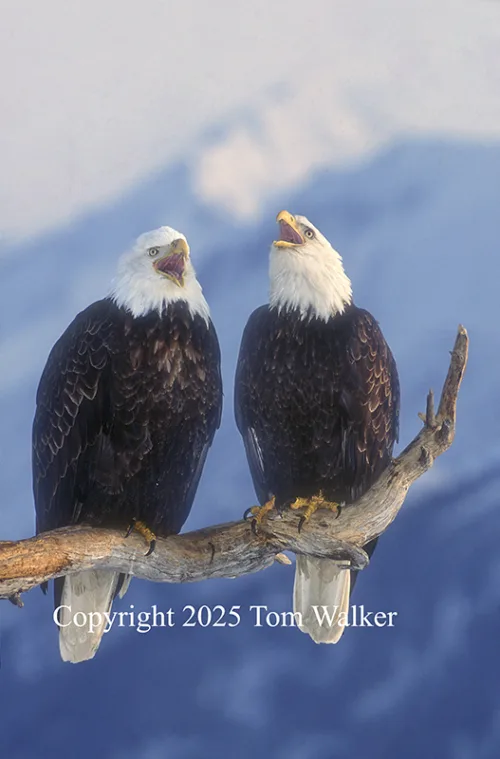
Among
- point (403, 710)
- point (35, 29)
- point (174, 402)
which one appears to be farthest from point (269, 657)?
point (35, 29)

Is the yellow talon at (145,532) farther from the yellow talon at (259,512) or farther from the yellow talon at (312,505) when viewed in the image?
the yellow talon at (312,505)

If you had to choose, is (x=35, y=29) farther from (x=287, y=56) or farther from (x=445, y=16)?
(x=445, y=16)

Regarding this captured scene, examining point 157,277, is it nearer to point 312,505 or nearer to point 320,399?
point 320,399

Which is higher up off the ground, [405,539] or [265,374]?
[265,374]

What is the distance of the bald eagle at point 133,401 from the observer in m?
2.41

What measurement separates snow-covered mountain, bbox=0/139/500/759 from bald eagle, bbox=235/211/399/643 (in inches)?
9.3

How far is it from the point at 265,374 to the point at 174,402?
0.30 meters

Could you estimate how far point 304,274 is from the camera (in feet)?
8.52

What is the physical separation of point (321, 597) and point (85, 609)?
0.76 metres

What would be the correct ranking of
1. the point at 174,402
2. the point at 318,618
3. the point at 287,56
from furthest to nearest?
the point at 287,56
the point at 318,618
the point at 174,402

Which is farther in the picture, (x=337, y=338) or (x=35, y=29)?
(x=35, y=29)

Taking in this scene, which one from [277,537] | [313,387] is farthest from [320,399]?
[277,537]

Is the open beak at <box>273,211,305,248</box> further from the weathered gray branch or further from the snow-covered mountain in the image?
the weathered gray branch

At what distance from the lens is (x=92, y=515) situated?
8.15ft
